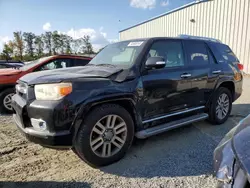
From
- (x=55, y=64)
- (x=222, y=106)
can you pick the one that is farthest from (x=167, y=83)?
(x=55, y=64)

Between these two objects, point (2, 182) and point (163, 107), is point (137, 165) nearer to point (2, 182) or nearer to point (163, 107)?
point (163, 107)

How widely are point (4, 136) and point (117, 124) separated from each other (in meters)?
2.52

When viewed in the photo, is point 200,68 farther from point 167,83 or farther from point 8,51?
point 8,51

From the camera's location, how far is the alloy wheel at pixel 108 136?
2.77 meters

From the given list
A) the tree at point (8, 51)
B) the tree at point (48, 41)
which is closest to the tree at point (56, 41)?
the tree at point (48, 41)

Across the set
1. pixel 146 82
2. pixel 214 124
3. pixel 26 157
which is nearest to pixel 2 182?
pixel 26 157

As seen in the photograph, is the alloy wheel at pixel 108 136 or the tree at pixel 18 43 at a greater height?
the tree at pixel 18 43

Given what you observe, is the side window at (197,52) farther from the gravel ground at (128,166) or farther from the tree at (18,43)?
the tree at (18,43)

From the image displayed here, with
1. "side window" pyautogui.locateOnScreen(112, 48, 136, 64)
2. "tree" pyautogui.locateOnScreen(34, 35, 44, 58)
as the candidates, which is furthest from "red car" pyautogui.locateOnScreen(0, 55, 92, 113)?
"tree" pyautogui.locateOnScreen(34, 35, 44, 58)

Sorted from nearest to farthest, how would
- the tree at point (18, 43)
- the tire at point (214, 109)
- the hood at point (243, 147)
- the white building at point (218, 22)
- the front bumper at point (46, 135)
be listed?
the hood at point (243, 147)
the front bumper at point (46, 135)
the tire at point (214, 109)
the white building at point (218, 22)
the tree at point (18, 43)

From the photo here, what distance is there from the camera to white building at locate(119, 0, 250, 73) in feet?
40.3

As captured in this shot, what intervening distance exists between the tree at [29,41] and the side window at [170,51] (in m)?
33.0

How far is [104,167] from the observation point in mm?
2861

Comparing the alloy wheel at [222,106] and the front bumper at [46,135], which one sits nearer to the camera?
the front bumper at [46,135]
